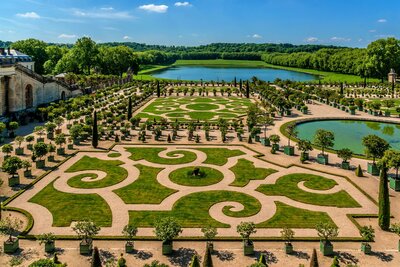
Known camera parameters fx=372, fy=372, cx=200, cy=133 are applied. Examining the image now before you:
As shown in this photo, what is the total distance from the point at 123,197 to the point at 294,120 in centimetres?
4225

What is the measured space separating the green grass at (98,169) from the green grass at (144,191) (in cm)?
212

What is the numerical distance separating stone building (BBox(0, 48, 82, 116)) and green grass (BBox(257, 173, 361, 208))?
2136 inches

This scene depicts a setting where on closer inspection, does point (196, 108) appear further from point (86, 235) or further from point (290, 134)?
point (86, 235)

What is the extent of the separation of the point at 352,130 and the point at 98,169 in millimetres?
42088

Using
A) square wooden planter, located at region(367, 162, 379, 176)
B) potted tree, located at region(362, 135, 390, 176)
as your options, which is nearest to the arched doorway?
potted tree, located at region(362, 135, 390, 176)

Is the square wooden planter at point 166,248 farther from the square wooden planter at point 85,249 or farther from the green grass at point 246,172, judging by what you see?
the green grass at point 246,172

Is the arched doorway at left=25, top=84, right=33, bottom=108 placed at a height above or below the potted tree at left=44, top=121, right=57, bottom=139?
above

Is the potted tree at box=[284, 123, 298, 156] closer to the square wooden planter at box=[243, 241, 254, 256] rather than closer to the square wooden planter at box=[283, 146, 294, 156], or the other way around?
the square wooden planter at box=[283, 146, 294, 156]

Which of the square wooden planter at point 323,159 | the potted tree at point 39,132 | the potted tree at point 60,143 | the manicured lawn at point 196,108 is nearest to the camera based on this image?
the square wooden planter at point 323,159

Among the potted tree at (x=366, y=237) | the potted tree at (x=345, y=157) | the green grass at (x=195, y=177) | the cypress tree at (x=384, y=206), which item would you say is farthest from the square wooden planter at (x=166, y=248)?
the potted tree at (x=345, y=157)

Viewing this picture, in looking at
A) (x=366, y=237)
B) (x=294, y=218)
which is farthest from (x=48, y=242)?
(x=366, y=237)

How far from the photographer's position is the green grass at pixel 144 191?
3216 centimetres

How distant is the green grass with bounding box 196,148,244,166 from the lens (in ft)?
141

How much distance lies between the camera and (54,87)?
288 feet
